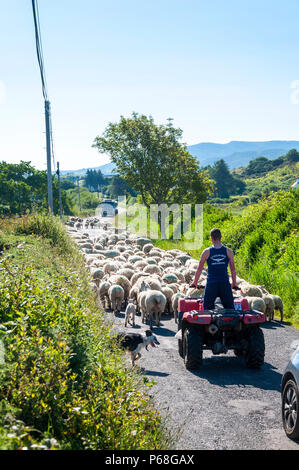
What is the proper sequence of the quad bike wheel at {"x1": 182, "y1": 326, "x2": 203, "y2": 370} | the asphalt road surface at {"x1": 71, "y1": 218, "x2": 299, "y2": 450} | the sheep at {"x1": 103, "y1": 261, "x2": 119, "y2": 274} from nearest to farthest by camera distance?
the asphalt road surface at {"x1": 71, "y1": 218, "x2": 299, "y2": 450} < the quad bike wheel at {"x1": 182, "y1": 326, "x2": 203, "y2": 370} < the sheep at {"x1": 103, "y1": 261, "x2": 119, "y2": 274}

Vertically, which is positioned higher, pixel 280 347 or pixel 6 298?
pixel 6 298

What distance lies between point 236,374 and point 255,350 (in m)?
0.53

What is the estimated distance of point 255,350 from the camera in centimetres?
825

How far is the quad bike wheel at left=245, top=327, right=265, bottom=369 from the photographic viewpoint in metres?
8.26

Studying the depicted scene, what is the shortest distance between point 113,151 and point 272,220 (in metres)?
23.9

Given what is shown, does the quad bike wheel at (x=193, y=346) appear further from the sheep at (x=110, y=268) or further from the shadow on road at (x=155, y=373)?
the sheep at (x=110, y=268)

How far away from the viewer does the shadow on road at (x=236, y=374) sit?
25.1ft

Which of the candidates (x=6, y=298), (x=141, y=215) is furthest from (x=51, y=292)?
(x=141, y=215)

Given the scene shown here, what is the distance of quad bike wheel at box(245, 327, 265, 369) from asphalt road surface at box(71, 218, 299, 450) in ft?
0.52

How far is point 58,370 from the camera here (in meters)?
4.66

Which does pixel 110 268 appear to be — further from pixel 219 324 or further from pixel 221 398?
pixel 221 398

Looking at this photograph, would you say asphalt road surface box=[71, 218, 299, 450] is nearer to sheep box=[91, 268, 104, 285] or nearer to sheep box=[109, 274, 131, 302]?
sheep box=[109, 274, 131, 302]

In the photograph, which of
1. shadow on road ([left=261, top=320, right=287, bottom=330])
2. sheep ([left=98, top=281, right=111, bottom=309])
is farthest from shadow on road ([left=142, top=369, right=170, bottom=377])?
sheep ([left=98, top=281, right=111, bottom=309])
